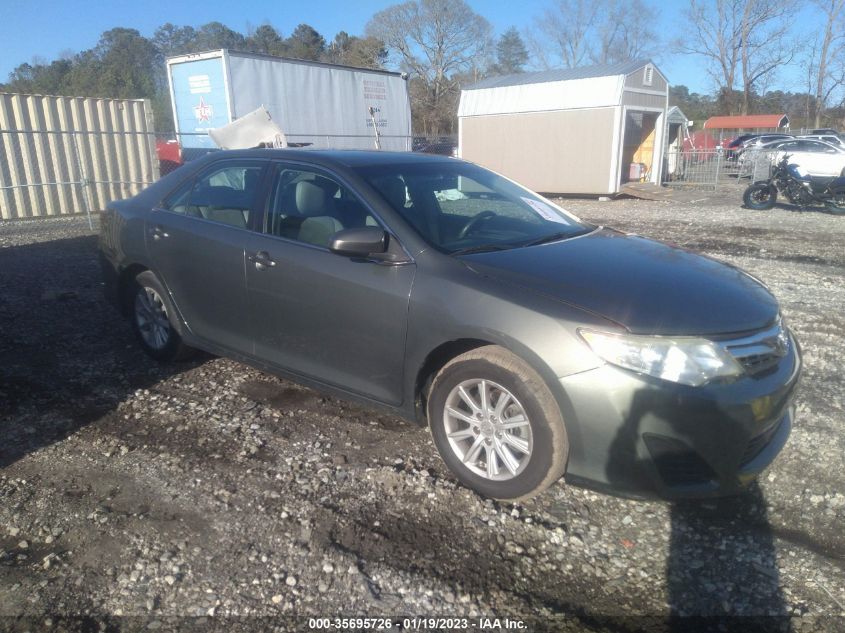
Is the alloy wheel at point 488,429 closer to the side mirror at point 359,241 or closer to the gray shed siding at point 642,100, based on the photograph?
the side mirror at point 359,241

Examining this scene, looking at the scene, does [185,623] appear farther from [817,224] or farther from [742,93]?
[742,93]

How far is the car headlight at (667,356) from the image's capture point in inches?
106

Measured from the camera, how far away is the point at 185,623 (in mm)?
2430

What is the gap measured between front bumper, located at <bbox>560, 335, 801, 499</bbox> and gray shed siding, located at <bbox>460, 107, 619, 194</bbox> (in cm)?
1665

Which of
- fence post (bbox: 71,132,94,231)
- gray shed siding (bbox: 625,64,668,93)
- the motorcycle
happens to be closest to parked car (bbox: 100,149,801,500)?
fence post (bbox: 71,132,94,231)

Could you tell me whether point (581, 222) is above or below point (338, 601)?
above

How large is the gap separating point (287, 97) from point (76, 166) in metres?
4.81

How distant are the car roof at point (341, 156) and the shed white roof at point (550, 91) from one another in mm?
15313

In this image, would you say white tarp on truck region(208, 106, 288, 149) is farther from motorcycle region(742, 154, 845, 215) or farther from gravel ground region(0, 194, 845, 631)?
motorcycle region(742, 154, 845, 215)

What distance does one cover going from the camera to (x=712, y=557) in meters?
2.81

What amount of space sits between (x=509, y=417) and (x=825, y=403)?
2.50 meters

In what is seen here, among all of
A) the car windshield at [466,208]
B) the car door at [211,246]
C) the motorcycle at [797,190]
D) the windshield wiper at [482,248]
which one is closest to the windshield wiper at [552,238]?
the car windshield at [466,208]

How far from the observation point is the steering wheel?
365 cm

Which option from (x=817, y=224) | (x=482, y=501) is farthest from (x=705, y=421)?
(x=817, y=224)
